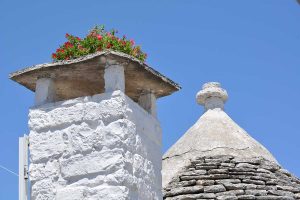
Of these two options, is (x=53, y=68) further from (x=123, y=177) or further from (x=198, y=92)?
(x=198, y=92)

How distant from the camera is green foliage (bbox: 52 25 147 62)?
244 inches

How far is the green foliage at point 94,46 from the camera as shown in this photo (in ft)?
20.4

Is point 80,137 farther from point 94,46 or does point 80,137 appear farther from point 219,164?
point 219,164

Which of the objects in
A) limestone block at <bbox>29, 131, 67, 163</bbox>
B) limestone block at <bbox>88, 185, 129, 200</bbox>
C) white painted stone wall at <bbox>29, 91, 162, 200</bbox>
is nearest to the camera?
limestone block at <bbox>88, 185, 129, 200</bbox>

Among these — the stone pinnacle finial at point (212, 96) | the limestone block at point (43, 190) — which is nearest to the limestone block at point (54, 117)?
the limestone block at point (43, 190)

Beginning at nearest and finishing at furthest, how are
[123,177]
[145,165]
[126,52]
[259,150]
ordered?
[123,177] → [145,165] → [126,52] → [259,150]

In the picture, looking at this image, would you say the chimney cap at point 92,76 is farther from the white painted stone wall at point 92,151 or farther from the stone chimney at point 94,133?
the white painted stone wall at point 92,151

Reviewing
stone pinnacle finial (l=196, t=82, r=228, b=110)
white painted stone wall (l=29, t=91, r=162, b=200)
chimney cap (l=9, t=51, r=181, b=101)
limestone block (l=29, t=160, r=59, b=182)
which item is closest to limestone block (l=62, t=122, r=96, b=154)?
white painted stone wall (l=29, t=91, r=162, b=200)

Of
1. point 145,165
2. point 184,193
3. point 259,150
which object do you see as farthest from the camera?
point 259,150

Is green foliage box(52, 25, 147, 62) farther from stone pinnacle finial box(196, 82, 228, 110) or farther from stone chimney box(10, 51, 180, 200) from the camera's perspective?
stone pinnacle finial box(196, 82, 228, 110)

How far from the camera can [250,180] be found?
929 cm

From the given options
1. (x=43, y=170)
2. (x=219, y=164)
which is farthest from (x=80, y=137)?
(x=219, y=164)

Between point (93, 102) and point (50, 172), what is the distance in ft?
2.13

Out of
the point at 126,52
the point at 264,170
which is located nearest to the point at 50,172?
the point at 126,52
